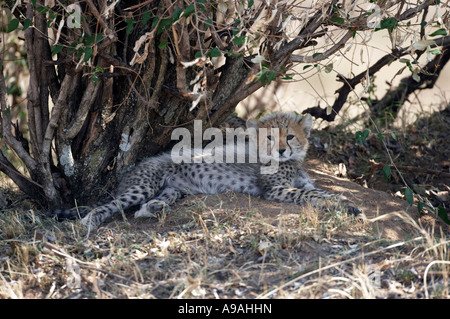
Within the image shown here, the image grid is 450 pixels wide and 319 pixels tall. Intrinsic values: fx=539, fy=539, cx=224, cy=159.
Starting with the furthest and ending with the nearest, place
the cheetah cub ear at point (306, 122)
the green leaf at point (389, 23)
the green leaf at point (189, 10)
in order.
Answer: the cheetah cub ear at point (306, 122) → the green leaf at point (389, 23) → the green leaf at point (189, 10)

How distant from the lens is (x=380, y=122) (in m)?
5.58

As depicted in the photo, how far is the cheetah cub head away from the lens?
4.47m

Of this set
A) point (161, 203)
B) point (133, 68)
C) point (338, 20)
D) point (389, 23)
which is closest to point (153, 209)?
point (161, 203)

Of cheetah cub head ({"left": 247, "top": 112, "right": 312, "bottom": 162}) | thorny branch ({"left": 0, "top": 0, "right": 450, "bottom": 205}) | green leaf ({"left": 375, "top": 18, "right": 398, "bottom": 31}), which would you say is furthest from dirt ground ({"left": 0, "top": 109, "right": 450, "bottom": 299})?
green leaf ({"left": 375, "top": 18, "right": 398, "bottom": 31})

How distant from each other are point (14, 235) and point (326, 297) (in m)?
1.93

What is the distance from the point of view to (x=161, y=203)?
12.8 ft

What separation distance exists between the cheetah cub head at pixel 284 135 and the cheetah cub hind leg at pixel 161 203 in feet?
2.76

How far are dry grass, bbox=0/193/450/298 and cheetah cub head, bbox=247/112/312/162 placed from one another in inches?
42.2

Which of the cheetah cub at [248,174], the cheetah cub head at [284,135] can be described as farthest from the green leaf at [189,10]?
the cheetah cub head at [284,135]

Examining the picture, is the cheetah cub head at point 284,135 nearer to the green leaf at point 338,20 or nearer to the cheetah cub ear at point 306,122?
the cheetah cub ear at point 306,122

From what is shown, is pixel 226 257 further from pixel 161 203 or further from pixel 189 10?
pixel 189 10

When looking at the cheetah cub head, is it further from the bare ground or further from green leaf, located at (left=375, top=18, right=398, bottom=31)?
green leaf, located at (left=375, top=18, right=398, bottom=31)

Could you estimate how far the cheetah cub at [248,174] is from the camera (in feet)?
13.7

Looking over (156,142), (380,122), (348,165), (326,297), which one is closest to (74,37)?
(156,142)
